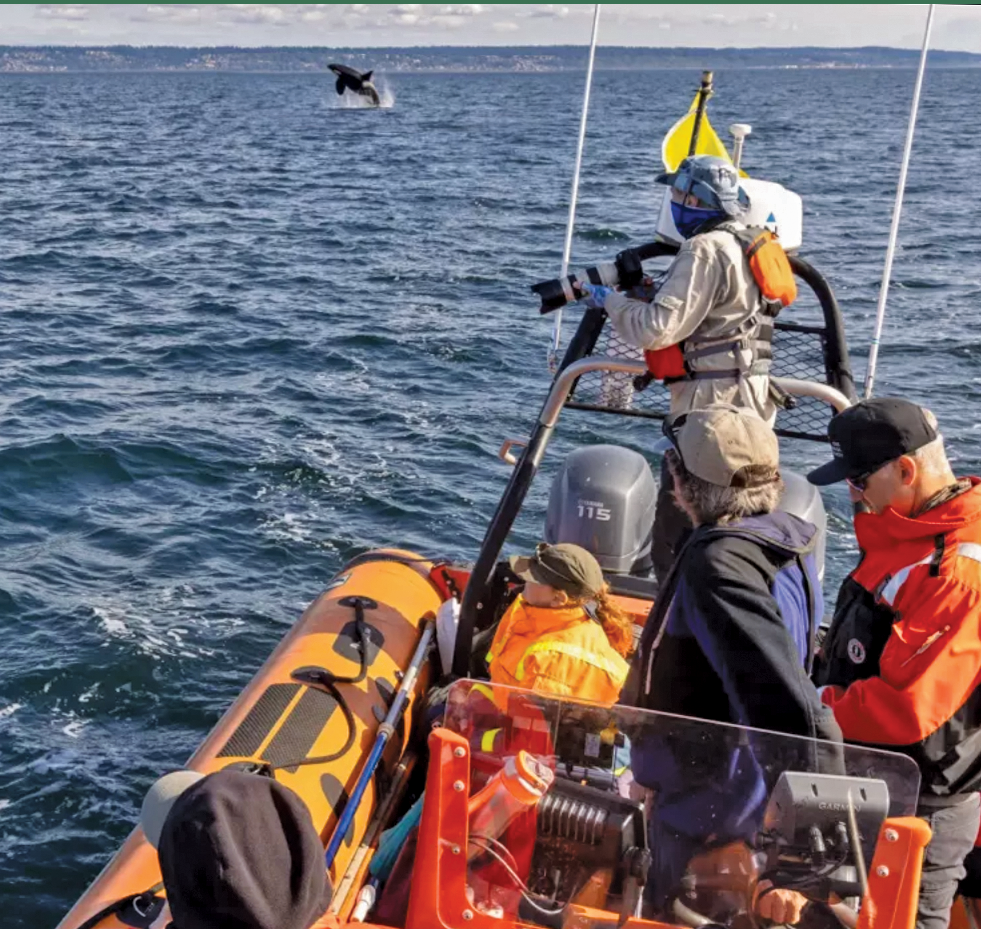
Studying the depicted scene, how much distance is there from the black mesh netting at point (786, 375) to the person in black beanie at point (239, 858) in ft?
9.20

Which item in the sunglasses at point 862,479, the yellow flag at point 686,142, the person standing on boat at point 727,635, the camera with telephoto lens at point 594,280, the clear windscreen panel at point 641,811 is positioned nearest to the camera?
the clear windscreen panel at point 641,811

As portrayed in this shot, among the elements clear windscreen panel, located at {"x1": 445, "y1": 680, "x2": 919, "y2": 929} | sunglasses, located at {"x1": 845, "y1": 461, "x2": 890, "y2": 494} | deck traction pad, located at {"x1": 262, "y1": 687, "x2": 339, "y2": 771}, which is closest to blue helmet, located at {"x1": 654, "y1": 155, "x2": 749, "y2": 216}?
sunglasses, located at {"x1": 845, "y1": 461, "x2": 890, "y2": 494}

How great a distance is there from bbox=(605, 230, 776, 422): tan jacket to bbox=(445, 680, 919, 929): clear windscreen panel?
5.93 feet

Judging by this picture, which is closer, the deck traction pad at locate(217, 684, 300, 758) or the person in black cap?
the person in black cap

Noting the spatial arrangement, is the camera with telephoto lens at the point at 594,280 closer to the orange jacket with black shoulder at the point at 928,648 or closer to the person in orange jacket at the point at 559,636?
the person in orange jacket at the point at 559,636

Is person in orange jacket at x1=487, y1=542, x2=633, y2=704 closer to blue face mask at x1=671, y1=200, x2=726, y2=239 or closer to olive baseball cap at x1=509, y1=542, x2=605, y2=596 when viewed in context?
olive baseball cap at x1=509, y1=542, x2=605, y2=596

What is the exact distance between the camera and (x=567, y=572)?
3180 mm

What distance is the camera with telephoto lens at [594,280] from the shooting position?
13.2 feet

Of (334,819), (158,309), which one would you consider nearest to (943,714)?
(334,819)

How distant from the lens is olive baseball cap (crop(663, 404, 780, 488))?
7.70ft

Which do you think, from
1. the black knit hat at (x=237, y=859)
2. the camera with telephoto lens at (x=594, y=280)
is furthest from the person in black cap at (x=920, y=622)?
the camera with telephoto lens at (x=594, y=280)

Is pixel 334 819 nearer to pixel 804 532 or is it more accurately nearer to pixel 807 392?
pixel 804 532

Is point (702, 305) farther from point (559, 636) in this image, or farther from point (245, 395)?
point (245, 395)

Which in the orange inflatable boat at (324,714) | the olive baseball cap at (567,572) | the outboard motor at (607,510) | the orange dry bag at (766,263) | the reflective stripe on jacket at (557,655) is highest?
the orange dry bag at (766,263)
